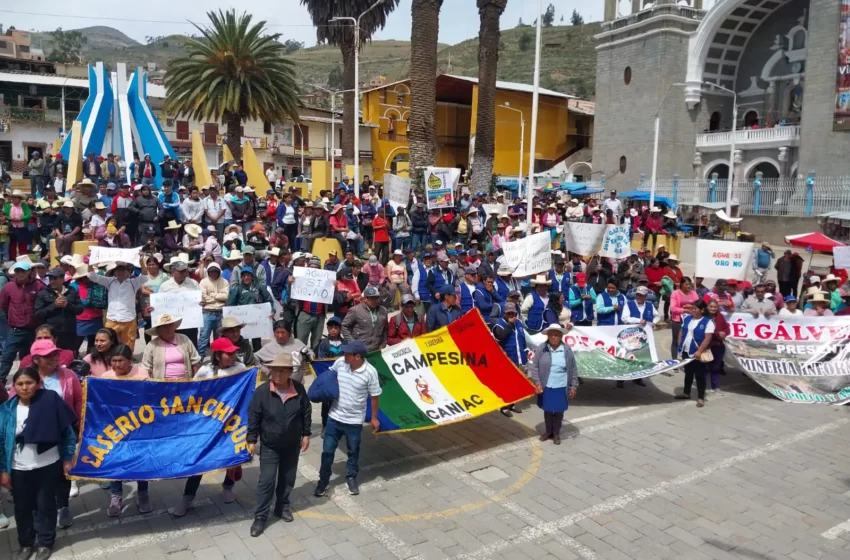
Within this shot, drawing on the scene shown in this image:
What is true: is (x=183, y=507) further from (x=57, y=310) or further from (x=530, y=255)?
(x=530, y=255)

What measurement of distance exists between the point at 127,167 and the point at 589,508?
2411 cm

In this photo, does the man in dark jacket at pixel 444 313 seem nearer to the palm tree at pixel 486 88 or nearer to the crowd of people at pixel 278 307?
the crowd of people at pixel 278 307

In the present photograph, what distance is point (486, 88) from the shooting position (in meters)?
25.2

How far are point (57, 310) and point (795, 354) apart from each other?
10793 mm

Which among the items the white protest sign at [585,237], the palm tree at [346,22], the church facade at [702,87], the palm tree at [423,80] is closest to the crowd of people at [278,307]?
the white protest sign at [585,237]

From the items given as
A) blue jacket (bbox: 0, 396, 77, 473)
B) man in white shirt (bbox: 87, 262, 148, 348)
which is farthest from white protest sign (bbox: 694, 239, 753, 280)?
blue jacket (bbox: 0, 396, 77, 473)

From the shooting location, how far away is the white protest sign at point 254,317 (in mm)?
9781

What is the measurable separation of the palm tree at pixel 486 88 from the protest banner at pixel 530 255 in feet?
40.3

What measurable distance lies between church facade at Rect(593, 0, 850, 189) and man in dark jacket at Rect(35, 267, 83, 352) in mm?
36355

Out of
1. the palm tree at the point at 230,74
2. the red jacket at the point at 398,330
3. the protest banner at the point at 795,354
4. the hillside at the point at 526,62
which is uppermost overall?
the hillside at the point at 526,62

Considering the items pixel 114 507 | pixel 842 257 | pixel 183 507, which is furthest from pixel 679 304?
pixel 114 507

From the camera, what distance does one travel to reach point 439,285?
39.7 ft

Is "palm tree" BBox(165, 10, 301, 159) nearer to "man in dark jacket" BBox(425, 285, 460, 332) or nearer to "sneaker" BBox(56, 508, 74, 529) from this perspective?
"man in dark jacket" BBox(425, 285, 460, 332)

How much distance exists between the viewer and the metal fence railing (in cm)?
3241
